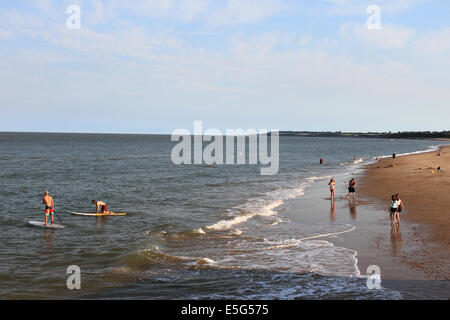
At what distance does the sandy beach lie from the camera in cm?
1305

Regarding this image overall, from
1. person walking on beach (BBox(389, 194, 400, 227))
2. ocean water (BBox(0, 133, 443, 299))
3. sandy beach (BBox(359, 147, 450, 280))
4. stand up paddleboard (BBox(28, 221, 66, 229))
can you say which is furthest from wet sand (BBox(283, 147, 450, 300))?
stand up paddleboard (BBox(28, 221, 66, 229))

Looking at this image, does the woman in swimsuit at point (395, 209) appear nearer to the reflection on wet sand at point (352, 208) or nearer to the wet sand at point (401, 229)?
the wet sand at point (401, 229)

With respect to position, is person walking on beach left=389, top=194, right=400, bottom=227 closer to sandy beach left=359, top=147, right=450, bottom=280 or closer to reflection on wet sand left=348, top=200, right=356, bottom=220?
sandy beach left=359, top=147, right=450, bottom=280

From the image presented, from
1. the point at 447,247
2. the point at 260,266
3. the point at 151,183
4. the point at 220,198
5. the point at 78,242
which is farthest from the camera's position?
the point at 151,183

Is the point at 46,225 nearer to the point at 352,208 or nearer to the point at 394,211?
the point at 394,211

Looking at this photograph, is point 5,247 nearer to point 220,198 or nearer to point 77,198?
point 77,198

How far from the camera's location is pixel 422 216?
20.8m

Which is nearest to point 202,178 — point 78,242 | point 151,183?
point 151,183

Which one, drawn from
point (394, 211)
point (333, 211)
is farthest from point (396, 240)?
point (333, 211)

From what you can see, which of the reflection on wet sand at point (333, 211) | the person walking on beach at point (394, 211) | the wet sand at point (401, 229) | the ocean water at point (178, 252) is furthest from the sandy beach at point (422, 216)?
the reflection on wet sand at point (333, 211)

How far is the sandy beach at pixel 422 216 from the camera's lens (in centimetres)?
1305

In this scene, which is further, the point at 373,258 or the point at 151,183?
the point at 151,183

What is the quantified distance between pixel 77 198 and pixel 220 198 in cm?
1126

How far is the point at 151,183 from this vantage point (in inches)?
1622
